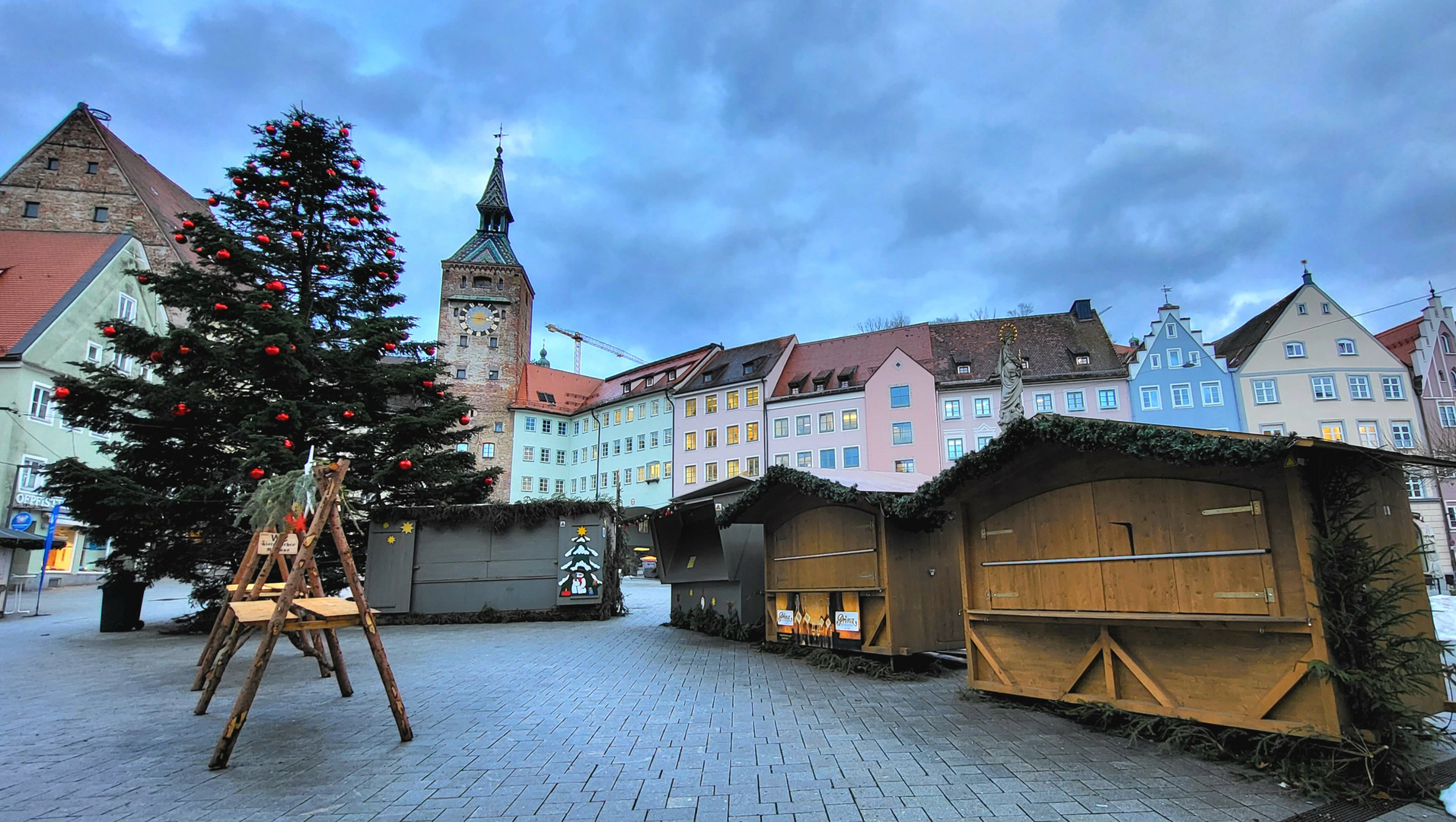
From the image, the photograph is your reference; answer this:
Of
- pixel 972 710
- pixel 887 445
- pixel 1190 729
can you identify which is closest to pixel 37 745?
pixel 972 710

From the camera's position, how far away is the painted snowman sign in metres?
16.7

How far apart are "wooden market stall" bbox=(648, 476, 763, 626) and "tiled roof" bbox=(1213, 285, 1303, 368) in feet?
123

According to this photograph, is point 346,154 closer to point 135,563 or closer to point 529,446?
point 135,563

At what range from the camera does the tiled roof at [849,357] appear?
4675cm

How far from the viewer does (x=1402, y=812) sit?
4.26 meters

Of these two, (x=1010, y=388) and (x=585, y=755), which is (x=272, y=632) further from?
(x=1010, y=388)

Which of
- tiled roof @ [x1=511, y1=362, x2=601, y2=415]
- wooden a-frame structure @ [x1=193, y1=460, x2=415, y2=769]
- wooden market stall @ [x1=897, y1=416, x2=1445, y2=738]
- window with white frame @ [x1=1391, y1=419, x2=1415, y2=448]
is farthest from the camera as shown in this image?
tiled roof @ [x1=511, y1=362, x2=601, y2=415]

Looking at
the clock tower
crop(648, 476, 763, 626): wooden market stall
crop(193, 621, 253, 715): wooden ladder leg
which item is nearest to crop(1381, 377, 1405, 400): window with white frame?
crop(648, 476, 763, 626): wooden market stall

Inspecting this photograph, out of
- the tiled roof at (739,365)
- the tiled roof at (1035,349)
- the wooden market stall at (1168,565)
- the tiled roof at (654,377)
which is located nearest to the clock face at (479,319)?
the tiled roof at (654,377)

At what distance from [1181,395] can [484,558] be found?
38725 millimetres

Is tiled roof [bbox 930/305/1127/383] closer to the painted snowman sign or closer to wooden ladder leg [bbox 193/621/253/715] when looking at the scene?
the painted snowman sign

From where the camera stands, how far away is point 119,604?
1435 centimetres

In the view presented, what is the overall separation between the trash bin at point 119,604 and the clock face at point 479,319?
171 feet

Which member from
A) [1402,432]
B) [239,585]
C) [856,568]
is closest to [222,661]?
[239,585]
